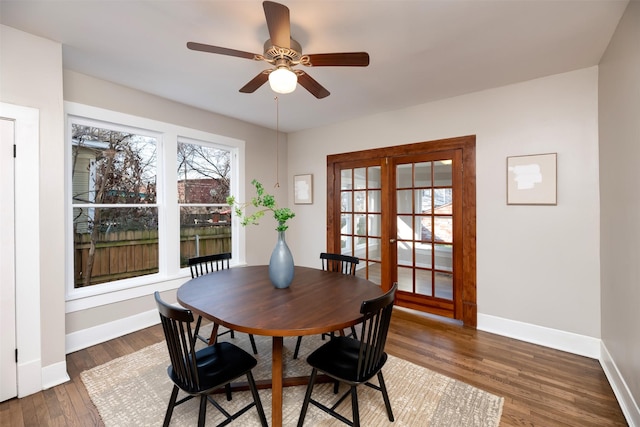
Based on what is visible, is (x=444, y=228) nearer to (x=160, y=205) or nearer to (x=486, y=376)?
(x=486, y=376)

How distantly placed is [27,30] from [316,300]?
2.88 m

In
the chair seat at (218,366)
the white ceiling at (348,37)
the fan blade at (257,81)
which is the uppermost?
the white ceiling at (348,37)

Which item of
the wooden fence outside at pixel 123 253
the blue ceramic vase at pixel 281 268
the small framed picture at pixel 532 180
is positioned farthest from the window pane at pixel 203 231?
the small framed picture at pixel 532 180

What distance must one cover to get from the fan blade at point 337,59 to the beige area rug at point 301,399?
2.29 meters

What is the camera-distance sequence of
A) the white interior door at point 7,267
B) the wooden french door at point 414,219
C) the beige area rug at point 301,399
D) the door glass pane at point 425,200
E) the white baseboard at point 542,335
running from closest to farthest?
the beige area rug at point 301,399, the white interior door at point 7,267, the white baseboard at point 542,335, the wooden french door at point 414,219, the door glass pane at point 425,200

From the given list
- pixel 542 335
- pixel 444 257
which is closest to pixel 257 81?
pixel 444 257

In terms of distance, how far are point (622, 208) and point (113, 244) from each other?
4531 millimetres

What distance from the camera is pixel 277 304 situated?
1786 mm

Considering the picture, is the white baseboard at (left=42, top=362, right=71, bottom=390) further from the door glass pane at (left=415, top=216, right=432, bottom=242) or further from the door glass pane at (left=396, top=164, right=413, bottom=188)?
the door glass pane at (left=396, top=164, right=413, bottom=188)

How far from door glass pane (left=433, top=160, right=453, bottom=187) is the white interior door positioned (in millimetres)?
3916

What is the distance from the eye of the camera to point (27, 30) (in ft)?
6.63

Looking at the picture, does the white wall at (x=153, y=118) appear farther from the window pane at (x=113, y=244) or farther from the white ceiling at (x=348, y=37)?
the window pane at (x=113, y=244)

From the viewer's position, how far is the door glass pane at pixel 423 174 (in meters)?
3.47

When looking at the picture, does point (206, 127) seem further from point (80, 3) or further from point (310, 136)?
point (80, 3)
